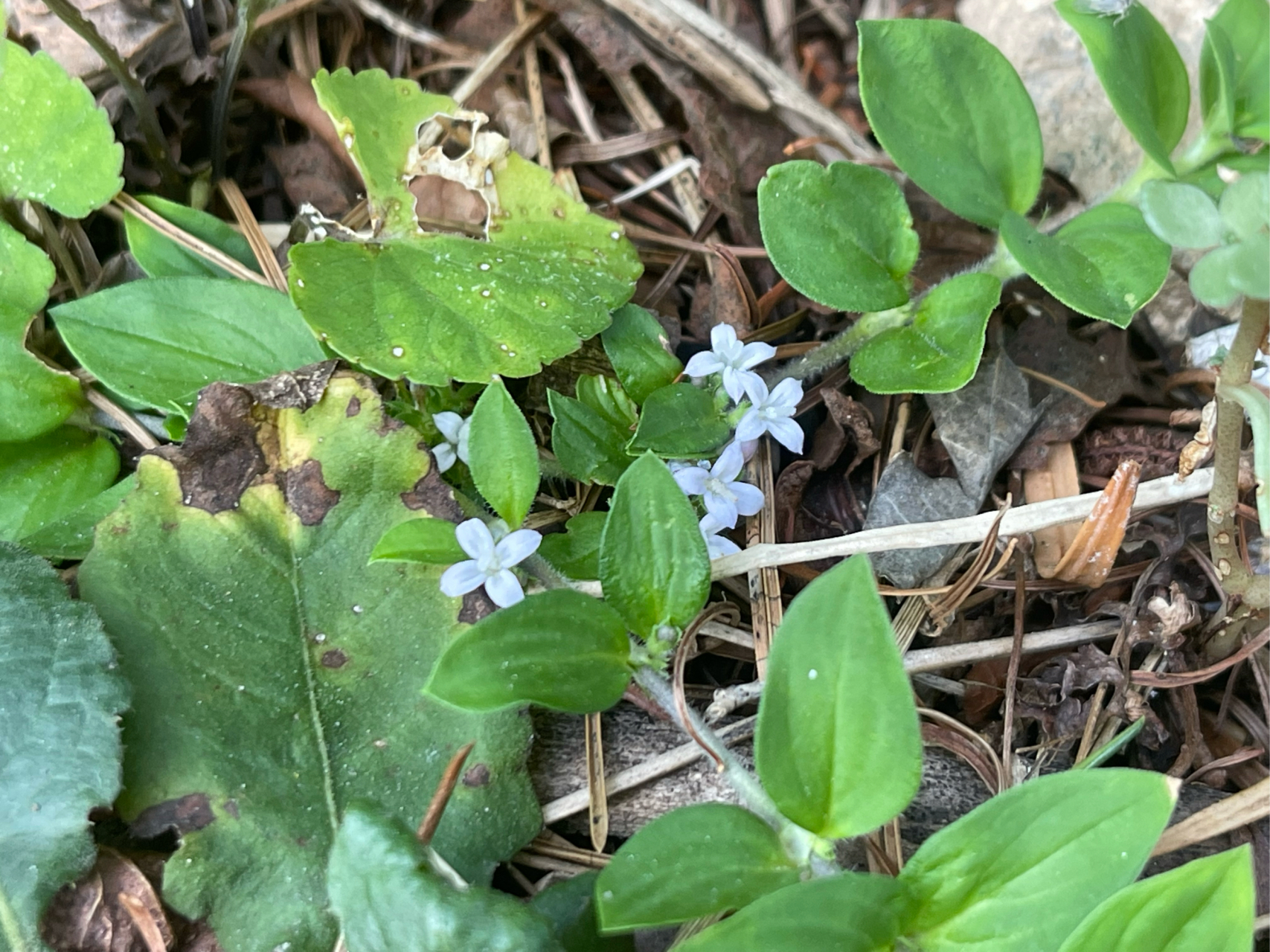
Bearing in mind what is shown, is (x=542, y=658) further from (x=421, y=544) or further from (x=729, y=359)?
(x=729, y=359)

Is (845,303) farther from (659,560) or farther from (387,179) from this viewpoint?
(387,179)

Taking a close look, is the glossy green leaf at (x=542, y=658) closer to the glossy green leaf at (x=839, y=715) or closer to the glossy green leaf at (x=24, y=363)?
the glossy green leaf at (x=839, y=715)

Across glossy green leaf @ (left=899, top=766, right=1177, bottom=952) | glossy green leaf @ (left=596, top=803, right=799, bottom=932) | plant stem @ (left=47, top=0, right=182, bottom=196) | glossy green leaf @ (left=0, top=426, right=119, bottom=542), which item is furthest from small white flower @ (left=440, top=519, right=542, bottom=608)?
plant stem @ (left=47, top=0, right=182, bottom=196)

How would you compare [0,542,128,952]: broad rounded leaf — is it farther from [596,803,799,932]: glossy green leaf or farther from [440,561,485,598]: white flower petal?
[596,803,799,932]: glossy green leaf

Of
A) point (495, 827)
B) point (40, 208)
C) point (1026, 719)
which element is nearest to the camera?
point (495, 827)

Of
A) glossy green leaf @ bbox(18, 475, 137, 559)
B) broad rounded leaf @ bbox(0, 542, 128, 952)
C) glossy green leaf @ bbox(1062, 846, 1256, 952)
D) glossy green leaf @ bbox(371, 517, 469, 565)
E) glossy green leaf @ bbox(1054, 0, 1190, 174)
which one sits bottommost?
glossy green leaf @ bbox(1062, 846, 1256, 952)

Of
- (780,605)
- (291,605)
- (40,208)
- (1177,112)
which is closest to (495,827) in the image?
(291,605)

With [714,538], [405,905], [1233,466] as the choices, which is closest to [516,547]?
[714,538]
